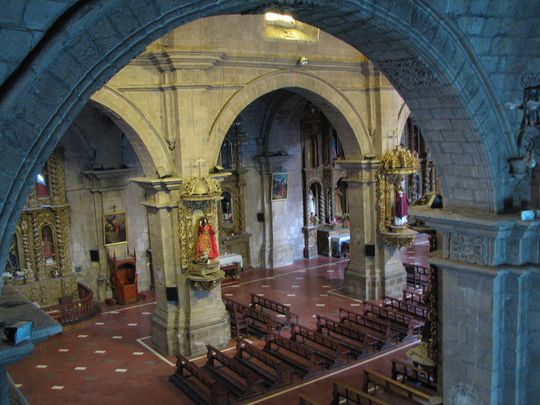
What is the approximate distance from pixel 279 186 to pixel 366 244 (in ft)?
19.2

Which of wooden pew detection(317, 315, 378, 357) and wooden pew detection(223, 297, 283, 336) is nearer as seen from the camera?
wooden pew detection(317, 315, 378, 357)

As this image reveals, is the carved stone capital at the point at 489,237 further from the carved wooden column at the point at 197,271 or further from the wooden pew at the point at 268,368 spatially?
the carved wooden column at the point at 197,271

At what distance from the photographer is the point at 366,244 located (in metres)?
18.9

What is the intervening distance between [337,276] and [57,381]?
440 inches

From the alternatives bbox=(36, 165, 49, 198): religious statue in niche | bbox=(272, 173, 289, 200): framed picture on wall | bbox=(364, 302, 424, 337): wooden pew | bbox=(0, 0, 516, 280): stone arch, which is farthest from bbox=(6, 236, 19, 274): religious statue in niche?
bbox=(0, 0, 516, 280): stone arch

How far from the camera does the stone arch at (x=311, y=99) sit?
15.5 metres

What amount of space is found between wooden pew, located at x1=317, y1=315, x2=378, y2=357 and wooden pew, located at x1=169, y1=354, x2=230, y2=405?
3519 mm

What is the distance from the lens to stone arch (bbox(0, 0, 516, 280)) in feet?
14.0

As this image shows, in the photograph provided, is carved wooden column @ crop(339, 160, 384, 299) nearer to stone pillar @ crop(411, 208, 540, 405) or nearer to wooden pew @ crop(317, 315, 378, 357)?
wooden pew @ crop(317, 315, 378, 357)

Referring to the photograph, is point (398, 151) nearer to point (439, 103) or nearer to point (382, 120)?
point (382, 120)

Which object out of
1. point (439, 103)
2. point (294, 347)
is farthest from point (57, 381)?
point (439, 103)

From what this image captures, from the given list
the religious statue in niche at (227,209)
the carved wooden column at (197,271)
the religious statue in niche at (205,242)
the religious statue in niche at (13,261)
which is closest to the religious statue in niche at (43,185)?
the religious statue in niche at (13,261)

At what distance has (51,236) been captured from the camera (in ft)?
63.7

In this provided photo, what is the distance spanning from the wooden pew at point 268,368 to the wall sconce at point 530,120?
7121 millimetres
